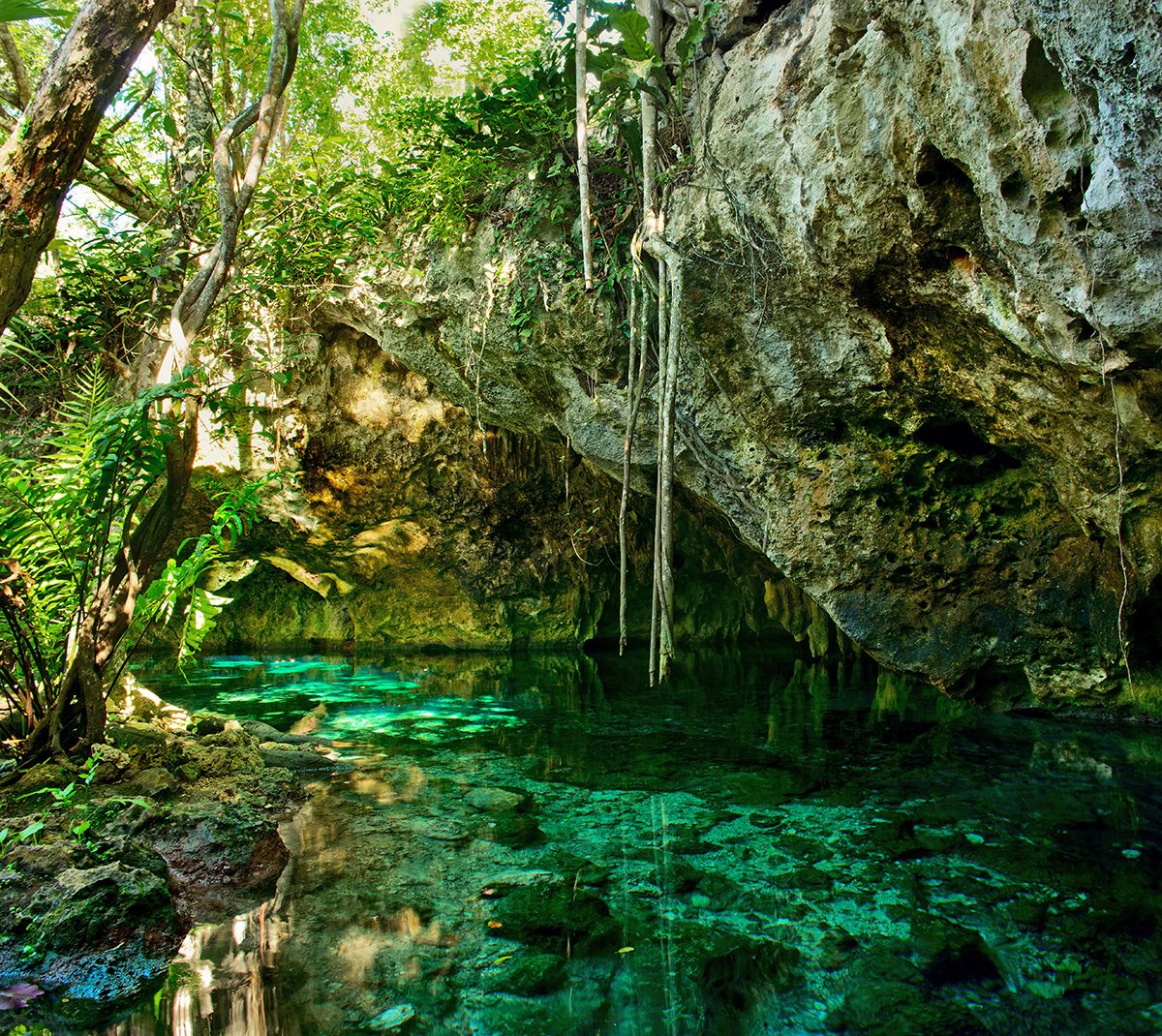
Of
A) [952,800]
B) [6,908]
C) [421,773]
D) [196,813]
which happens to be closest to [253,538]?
[421,773]

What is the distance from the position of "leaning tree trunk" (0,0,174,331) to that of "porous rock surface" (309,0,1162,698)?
2892mm

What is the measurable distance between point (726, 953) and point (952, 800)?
1.81 meters

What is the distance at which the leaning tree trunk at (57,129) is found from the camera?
6.79 feet

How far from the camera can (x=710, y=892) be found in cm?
262

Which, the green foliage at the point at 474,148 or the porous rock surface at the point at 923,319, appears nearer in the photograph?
the porous rock surface at the point at 923,319

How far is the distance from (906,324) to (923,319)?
0.41ft

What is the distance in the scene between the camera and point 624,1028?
1866 millimetres

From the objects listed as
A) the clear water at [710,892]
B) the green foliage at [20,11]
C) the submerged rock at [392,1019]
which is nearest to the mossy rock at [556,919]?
the clear water at [710,892]

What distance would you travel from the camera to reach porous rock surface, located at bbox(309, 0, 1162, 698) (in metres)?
2.83

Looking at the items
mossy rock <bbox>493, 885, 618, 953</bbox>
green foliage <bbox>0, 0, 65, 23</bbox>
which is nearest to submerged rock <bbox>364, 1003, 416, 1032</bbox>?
mossy rock <bbox>493, 885, 618, 953</bbox>

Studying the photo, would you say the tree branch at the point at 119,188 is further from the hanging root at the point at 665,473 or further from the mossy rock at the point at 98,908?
the mossy rock at the point at 98,908

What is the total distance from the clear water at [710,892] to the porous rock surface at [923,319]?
3.51 ft

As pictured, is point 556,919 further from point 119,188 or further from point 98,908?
point 119,188

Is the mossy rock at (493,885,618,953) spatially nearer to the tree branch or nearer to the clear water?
the clear water
